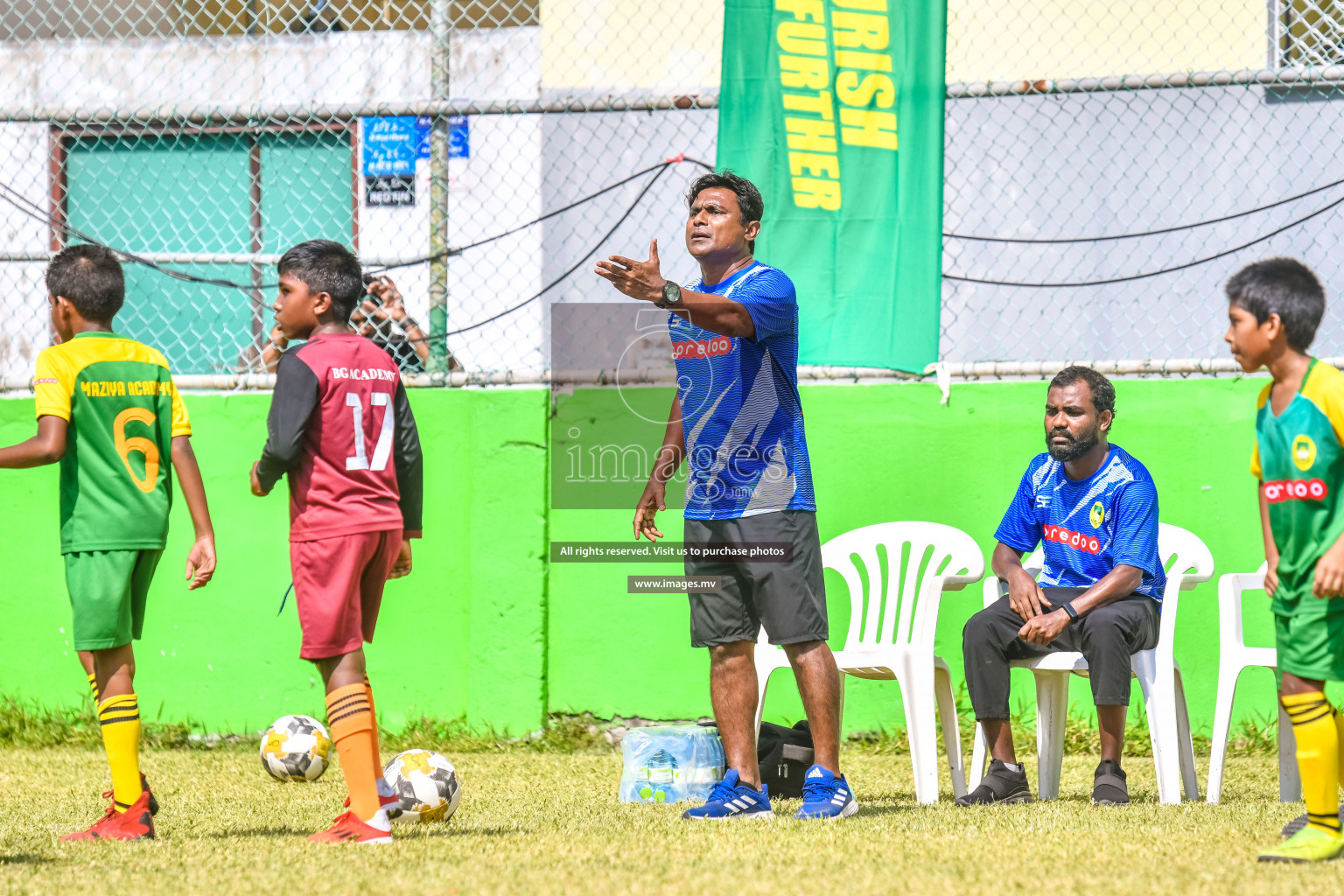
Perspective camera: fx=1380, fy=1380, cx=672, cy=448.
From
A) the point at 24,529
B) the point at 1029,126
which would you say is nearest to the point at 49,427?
the point at 24,529

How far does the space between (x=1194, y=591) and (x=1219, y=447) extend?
64cm

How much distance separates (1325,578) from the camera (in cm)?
334

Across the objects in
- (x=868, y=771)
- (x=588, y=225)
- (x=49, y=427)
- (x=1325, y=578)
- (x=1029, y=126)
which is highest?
(x=1029, y=126)

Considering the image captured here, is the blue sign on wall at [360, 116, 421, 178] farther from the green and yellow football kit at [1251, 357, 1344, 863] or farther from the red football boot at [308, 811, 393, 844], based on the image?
the green and yellow football kit at [1251, 357, 1344, 863]

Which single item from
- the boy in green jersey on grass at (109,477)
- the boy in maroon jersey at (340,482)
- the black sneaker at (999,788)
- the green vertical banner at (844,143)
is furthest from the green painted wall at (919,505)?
the boy in green jersey on grass at (109,477)

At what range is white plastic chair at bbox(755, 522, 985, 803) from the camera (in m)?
4.82

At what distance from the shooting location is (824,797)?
426cm

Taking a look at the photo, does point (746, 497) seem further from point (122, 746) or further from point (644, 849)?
point (122, 746)

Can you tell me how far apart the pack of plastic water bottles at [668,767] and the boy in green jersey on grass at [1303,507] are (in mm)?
2011

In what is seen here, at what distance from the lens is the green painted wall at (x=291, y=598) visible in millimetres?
6281

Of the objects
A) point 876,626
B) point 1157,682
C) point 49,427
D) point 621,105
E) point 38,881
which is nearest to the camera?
point 38,881

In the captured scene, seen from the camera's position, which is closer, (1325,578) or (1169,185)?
(1325,578)

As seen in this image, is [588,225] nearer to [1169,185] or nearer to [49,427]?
[1169,185]

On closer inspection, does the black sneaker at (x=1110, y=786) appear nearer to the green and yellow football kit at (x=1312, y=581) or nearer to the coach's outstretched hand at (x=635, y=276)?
the green and yellow football kit at (x=1312, y=581)
